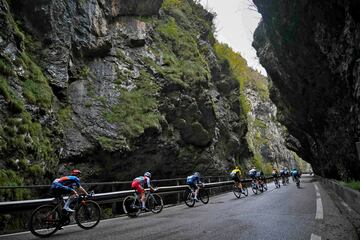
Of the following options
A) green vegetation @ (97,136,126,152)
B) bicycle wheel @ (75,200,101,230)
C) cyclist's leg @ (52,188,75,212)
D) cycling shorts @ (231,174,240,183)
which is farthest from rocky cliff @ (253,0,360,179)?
green vegetation @ (97,136,126,152)

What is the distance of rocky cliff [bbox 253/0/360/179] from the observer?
9.97 meters

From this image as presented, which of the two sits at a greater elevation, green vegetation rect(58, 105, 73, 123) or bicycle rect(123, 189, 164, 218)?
green vegetation rect(58, 105, 73, 123)

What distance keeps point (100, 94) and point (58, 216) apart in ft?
40.9

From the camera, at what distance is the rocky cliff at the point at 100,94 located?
13242 mm

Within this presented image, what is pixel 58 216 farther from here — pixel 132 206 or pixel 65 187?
pixel 132 206

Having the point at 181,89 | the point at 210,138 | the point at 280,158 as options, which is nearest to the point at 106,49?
the point at 181,89

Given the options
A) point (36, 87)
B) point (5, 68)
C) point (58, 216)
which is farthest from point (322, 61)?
point (5, 68)

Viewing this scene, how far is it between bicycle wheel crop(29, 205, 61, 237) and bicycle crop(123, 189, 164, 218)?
3897 millimetres

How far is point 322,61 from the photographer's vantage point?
14336 mm

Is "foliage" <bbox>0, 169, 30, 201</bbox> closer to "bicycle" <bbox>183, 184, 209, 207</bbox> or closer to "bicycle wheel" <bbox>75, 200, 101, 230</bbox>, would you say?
"bicycle wheel" <bbox>75, 200, 101, 230</bbox>

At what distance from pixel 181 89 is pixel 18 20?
11729 mm

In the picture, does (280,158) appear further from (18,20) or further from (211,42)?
(18,20)

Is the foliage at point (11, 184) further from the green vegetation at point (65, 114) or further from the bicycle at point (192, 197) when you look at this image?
the bicycle at point (192, 197)

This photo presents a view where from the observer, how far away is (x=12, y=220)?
1033 centimetres
